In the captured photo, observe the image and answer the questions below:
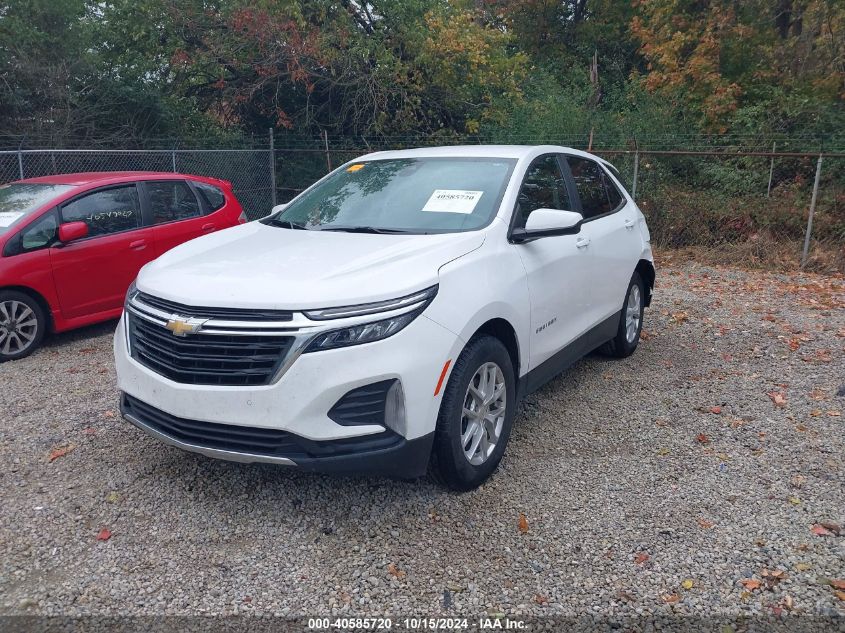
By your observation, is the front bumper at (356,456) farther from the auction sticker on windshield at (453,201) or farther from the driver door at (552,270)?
the auction sticker on windshield at (453,201)

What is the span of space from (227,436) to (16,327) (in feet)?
13.1

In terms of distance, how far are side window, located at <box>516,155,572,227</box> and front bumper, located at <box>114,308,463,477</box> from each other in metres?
1.39

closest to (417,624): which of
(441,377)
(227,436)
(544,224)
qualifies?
(441,377)

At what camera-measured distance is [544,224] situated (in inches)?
161

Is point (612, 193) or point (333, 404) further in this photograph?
point (612, 193)

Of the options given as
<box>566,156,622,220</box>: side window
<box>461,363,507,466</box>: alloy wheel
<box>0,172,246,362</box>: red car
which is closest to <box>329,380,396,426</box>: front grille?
<box>461,363,507,466</box>: alloy wheel

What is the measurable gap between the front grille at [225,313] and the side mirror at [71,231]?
3506 millimetres

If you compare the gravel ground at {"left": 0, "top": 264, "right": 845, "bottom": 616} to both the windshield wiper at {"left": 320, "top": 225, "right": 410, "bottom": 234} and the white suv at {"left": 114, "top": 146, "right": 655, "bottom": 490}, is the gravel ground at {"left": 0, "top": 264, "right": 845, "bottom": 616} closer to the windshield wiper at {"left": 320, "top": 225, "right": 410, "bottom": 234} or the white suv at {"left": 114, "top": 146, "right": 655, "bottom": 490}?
the white suv at {"left": 114, "top": 146, "right": 655, "bottom": 490}

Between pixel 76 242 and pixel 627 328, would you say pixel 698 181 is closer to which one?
pixel 627 328

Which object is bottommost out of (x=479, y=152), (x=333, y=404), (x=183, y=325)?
(x=333, y=404)

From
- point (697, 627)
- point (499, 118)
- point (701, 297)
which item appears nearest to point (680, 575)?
point (697, 627)

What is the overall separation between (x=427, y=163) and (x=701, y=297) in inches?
210

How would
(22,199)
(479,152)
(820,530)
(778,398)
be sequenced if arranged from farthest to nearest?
(22,199), (778,398), (479,152), (820,530)

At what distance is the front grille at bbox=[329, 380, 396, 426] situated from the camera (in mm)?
3170
